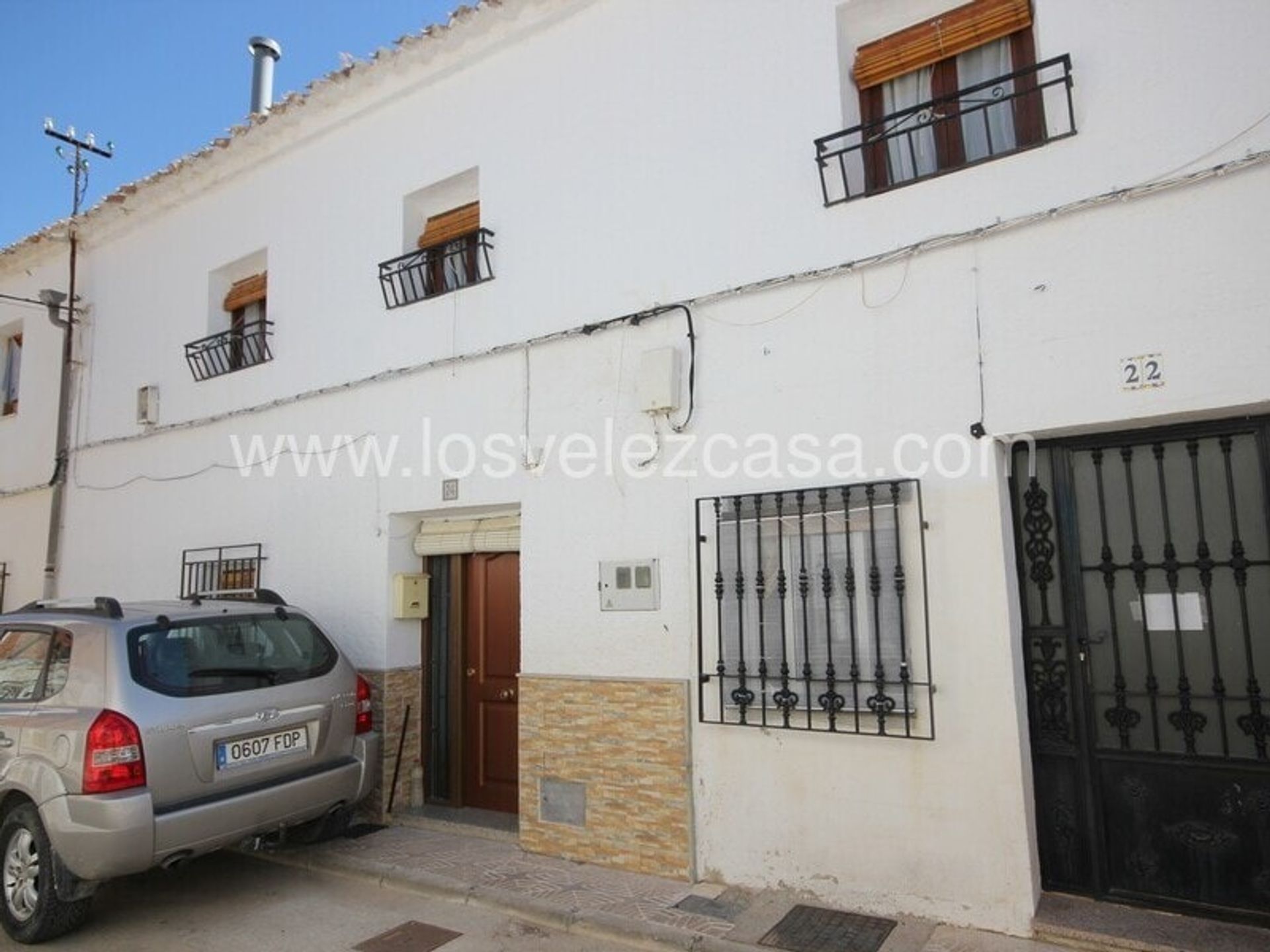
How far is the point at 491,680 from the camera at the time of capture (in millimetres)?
6117

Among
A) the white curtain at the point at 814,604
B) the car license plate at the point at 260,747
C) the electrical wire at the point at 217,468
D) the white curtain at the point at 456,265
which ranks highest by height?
the white curtain at the point at 456,265

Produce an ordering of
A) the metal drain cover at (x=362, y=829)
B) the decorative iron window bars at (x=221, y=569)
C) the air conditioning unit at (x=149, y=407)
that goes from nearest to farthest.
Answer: the metal drain cover at (x=362, y=829), the decorative iron window bars at (x=221, y=569), the air conditioning unit at (x=149, y=407)

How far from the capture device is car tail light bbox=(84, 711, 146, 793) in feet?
13.2

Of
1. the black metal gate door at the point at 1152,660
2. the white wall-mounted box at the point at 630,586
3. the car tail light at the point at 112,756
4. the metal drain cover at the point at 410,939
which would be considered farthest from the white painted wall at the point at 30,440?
the black metal gate door at the point at 1152,660

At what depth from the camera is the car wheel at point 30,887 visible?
4.12m

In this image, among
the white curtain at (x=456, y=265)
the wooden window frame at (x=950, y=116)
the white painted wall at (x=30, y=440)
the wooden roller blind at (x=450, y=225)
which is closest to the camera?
the wooden window frame at (x=950, y=116)

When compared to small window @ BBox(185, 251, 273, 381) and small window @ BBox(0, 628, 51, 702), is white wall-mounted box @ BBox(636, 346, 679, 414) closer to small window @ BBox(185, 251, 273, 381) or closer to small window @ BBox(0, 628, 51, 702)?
small window @ BBox(0, 628, 51, 702)

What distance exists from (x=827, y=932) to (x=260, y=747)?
302cm

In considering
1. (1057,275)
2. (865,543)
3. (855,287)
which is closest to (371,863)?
(865,543)

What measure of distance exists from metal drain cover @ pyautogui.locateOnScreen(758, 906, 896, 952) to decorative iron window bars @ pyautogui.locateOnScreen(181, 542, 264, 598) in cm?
485

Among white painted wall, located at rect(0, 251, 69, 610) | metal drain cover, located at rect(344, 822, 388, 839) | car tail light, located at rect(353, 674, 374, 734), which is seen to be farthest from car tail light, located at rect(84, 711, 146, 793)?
white painted wall, located at rect(0, 251, 69, 610)

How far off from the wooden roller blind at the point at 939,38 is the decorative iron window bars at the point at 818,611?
2380mm

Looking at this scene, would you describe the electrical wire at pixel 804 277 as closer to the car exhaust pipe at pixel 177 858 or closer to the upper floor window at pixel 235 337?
the upper floor window at pixel 235 337

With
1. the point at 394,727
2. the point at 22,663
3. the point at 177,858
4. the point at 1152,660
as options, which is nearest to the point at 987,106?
the point at 1152,660
